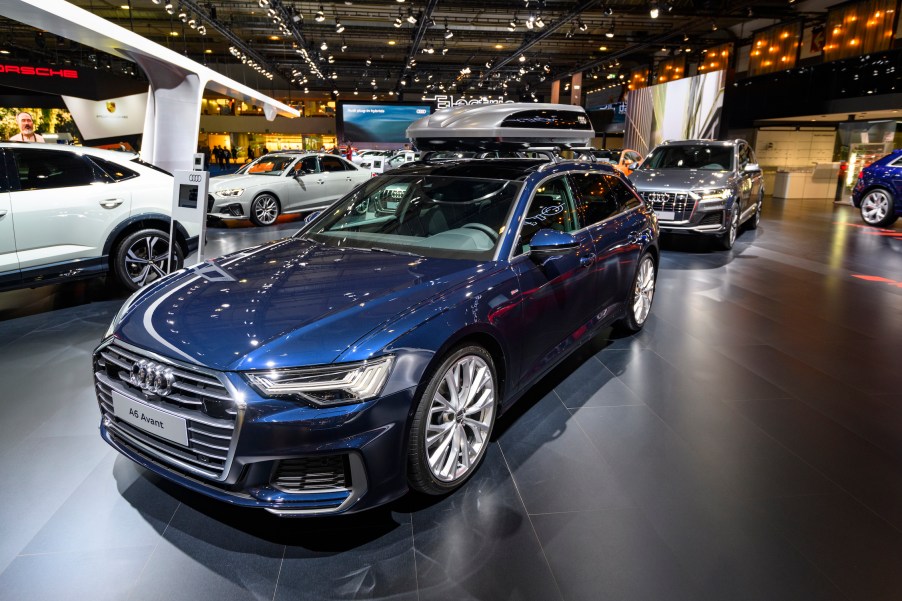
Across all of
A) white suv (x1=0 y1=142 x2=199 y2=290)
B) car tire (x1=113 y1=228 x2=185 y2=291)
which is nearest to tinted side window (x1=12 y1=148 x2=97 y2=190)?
white suv (x1=0 y1=142 x2=199 y2=290)

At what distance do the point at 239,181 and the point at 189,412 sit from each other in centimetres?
887

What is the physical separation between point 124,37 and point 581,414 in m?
7.09

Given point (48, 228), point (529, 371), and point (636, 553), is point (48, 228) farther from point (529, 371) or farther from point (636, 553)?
point (636, 553)

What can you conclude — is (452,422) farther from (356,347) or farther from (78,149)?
(78,149)

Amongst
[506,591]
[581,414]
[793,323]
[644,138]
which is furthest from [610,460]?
[644,138]

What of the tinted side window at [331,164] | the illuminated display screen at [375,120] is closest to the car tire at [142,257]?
the tinted side window at [331,164]

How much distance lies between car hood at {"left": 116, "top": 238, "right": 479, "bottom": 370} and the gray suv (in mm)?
5650

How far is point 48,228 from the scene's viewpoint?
4.47 metres

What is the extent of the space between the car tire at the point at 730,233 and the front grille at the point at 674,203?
0.82m

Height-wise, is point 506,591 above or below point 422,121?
below

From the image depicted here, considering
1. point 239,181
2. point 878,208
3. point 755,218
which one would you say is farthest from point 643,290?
point 878,208

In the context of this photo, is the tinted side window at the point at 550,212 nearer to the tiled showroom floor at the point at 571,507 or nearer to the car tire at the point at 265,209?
the tiled showroom floor at the point at 571,507

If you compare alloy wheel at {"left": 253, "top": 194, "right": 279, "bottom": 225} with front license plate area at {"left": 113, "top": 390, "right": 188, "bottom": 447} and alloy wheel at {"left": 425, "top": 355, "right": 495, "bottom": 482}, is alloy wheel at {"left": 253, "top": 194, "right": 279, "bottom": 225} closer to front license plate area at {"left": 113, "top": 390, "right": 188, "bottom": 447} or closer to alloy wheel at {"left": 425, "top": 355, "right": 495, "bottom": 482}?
front license plate area at {"left": 113, "top": 390, "right": 188, "bottom": 447}

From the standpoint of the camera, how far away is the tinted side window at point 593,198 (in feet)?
11.3
